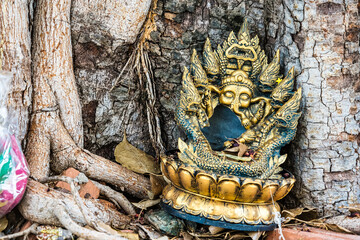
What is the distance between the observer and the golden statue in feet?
6.98

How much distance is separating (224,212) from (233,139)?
50cm

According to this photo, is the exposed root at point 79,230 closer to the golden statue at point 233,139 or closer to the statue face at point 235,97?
the golden statue at point 233,139

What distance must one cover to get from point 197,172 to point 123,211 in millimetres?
658

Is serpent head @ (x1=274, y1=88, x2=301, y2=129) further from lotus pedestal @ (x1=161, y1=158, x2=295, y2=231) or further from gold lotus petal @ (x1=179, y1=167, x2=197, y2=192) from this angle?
gold lotus petal @ (x1=179, y1=167, x2=197, y2=192)

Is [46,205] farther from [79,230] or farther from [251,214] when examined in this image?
[251,214]

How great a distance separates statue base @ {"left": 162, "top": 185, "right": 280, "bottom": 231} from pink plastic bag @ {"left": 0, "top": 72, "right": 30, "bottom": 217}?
31.2 inches

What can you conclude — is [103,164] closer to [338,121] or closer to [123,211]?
[123,211]

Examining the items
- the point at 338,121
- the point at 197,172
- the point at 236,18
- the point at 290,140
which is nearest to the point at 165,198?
the point at 197,172

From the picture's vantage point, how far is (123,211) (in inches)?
99.0

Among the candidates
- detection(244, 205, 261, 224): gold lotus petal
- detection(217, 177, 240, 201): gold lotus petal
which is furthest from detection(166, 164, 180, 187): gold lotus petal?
detection(244, 205, 261, 224): gold lotus petal

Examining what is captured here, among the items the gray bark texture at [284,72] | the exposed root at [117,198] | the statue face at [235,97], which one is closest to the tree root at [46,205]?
the exposed root at [117,198]

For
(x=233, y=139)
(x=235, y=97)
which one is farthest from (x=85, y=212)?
(x=235, y=97)

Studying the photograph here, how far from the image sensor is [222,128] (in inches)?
101

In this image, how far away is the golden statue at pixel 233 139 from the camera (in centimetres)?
213
